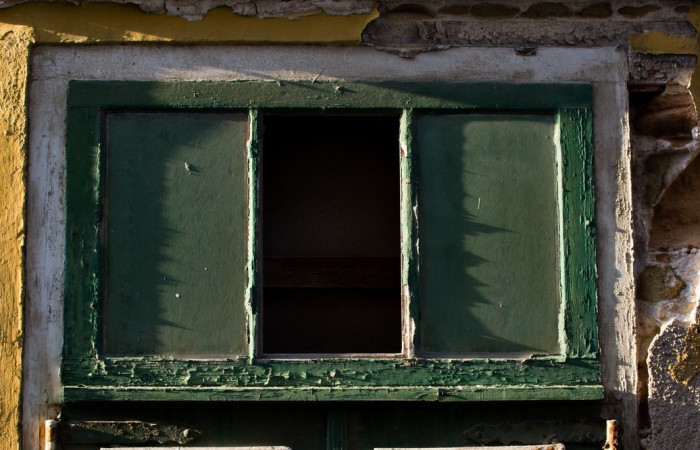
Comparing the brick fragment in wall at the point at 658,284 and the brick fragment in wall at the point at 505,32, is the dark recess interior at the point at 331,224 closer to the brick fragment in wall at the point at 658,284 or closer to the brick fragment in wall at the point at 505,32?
the brick fragment in wall at the point at 505,32

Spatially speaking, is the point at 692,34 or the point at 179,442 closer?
the point at 179,442

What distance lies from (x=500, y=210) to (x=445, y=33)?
2.44 ft

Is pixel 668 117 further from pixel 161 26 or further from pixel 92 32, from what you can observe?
pixel 92 32

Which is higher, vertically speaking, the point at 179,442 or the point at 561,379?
the point at 561,379

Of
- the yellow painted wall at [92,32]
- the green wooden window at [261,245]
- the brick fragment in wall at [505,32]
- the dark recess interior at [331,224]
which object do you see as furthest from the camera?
the dark recess interior at [331,224]

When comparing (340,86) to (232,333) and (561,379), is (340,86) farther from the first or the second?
(561,379)

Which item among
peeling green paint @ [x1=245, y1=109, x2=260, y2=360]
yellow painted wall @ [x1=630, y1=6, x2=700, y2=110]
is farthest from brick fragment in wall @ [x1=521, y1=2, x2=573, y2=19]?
peeling green paint @ [x1=245, y1=109, x2=260, y2=360]

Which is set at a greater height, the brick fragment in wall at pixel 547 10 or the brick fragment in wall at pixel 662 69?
the brick fragment in wall at pixel 547 10

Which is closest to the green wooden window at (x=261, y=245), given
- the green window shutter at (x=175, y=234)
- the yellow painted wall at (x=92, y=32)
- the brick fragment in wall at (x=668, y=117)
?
the green window shutter at (x=175, y=234)

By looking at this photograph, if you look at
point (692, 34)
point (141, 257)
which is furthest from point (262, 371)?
point (692, 34)

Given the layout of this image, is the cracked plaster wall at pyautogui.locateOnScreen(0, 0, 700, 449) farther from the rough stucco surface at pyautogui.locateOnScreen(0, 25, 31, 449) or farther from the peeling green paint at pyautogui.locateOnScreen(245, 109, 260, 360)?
the peeling green paint at pyautogui.locateOnScreen(245, 109, 260, 360)

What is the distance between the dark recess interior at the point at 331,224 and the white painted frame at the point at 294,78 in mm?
1034

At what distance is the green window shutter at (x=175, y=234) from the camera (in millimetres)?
3686

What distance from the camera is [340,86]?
3787mm
